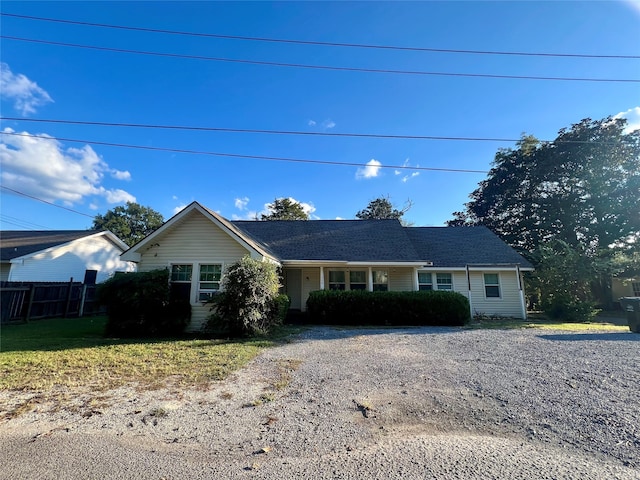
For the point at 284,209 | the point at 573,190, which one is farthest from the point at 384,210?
the point at 573,190

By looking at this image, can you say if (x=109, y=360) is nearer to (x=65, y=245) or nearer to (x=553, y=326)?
(x=553, y=326)

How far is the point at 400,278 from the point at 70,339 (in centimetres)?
1365

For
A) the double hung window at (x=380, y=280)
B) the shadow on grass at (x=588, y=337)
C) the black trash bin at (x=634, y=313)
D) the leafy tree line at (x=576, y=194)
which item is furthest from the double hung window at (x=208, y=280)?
the leafy tree line at (x=576, y=194)

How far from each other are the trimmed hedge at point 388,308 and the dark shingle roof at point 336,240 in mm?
2364

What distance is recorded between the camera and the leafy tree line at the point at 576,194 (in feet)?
73.4

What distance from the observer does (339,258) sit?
586 inches

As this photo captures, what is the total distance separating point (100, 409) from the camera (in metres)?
4.00

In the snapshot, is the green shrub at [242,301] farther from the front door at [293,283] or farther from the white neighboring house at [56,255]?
the white neighboring house at [56,255]

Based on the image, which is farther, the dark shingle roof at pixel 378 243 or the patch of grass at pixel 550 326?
the dark shingle roof at pixel 378 243

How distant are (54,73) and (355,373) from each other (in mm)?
13874

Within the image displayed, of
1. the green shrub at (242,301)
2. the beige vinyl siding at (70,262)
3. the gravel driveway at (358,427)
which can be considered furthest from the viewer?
the beige vinyl siding at (70,262)

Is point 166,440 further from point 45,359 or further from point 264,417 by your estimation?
point 45,359

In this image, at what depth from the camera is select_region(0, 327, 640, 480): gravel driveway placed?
266 cm

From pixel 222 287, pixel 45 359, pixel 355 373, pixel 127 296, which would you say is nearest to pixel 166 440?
pixel 355 373
